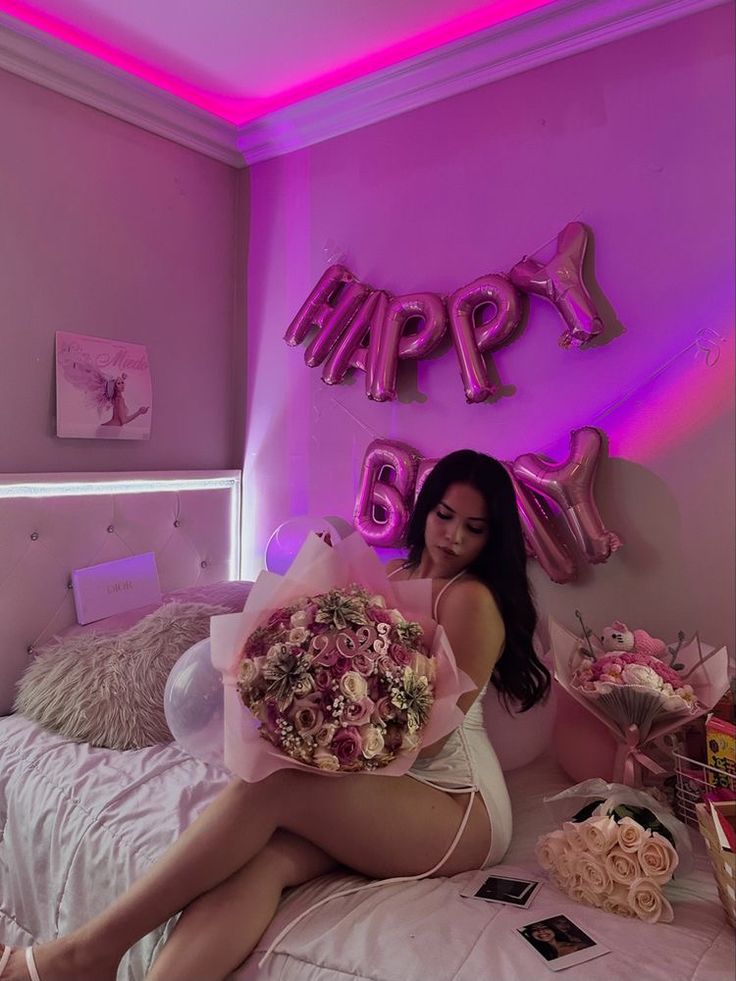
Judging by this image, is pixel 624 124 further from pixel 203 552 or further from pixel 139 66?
pixel 203 552

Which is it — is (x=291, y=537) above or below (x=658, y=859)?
above

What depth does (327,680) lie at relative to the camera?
1270 millimetres

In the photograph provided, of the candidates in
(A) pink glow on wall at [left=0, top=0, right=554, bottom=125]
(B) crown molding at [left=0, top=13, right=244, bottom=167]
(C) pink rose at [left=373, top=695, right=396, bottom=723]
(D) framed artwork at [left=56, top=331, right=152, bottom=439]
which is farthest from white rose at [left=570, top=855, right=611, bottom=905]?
(B) crown molding at [left=0, top=13, right=244, bottom=167]

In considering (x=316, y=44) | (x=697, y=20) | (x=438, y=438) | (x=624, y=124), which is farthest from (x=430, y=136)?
(x=438, y=438)

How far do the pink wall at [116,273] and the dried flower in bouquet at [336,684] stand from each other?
4.27 feet

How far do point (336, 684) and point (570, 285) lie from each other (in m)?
1.24

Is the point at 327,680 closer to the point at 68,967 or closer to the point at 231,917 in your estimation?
the point at 231,917

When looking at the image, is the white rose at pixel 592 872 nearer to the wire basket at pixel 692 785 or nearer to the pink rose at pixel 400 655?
the wire basket at pixel 692 785

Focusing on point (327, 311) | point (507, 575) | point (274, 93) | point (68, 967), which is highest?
point (274, 93)

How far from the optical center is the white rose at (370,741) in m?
1.26

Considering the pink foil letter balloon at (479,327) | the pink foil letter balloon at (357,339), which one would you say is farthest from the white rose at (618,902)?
the pink foil letter balloon at (357,339)

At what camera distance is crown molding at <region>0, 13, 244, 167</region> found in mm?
2135

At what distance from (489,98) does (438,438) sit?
102 centimetres

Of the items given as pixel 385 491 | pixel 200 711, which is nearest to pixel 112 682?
pixel 200 711
